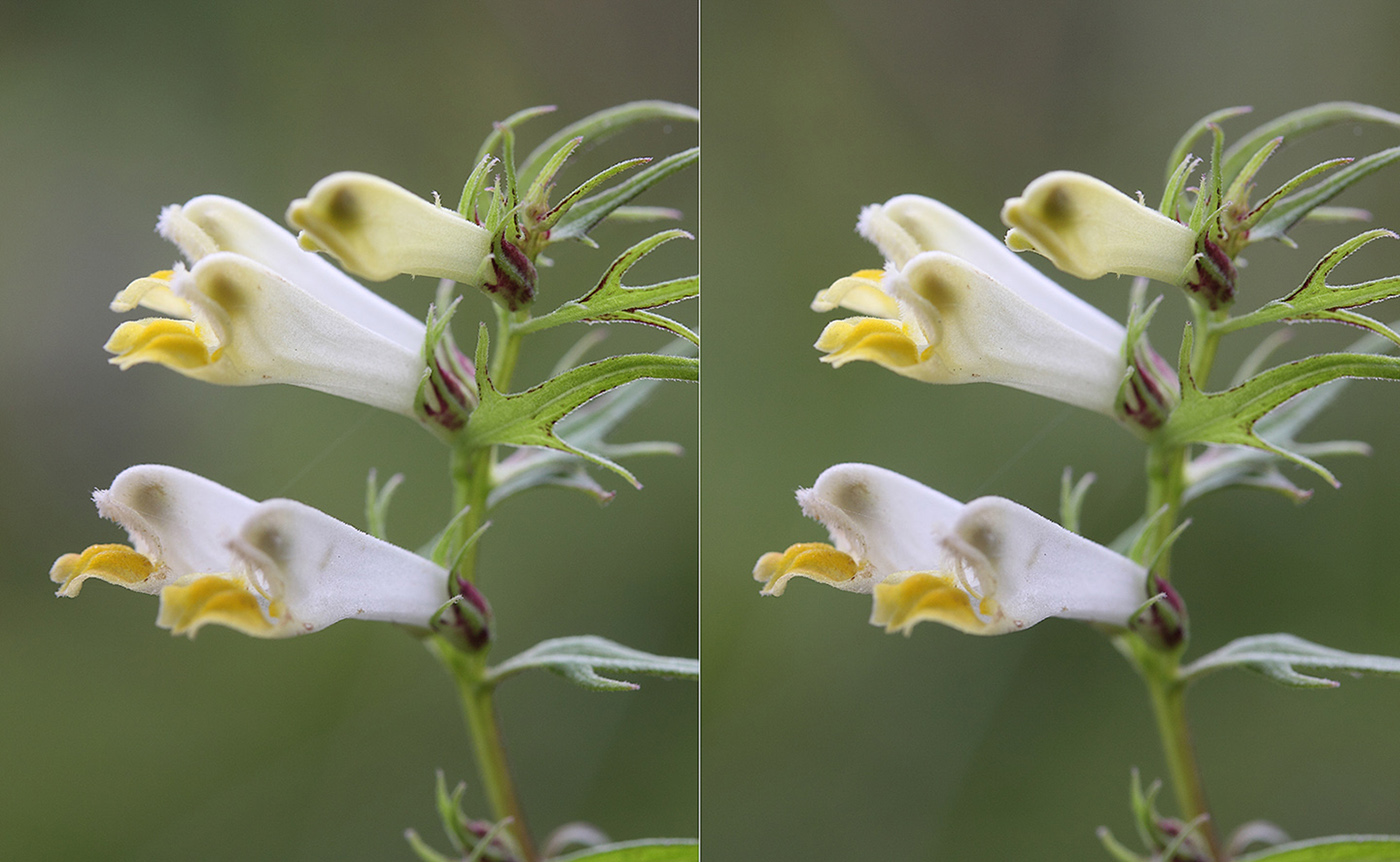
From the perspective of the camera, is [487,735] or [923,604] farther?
[487,735]

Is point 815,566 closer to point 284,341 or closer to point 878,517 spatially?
point 878,517

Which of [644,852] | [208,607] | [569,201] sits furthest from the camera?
[644,852]

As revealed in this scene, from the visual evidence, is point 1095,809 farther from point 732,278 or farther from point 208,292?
point 208,292

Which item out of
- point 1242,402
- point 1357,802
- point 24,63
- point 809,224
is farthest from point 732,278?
point 1357,802

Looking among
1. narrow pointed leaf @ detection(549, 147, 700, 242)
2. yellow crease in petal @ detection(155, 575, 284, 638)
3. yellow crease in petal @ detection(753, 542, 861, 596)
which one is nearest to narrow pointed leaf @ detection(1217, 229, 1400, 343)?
yellow crease in petal @ detection(753, 542, 861, 596)

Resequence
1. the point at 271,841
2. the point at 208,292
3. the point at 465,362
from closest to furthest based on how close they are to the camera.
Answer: the point at 208,292, the point at 465,362, the point at 271,841

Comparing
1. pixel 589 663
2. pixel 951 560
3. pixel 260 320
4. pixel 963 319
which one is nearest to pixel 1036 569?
pixel 951 560
